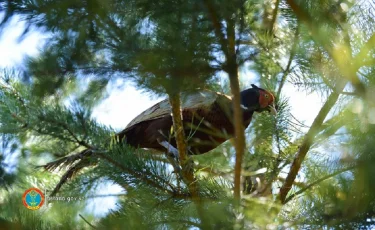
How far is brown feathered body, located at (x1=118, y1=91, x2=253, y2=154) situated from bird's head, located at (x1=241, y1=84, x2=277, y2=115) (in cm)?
7

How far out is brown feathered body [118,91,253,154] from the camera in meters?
3.94

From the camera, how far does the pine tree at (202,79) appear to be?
202 cm

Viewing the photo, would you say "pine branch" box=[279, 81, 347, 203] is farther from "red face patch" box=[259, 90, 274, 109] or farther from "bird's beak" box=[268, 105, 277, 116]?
"red face patch" box=[259, 90, 274, 109]

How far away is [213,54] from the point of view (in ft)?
6.70

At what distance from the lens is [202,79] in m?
2.07

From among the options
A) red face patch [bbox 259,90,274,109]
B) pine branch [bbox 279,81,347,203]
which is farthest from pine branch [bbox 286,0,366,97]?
red face patch [bbox 259,90,274,109]

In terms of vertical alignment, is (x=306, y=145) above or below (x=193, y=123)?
below

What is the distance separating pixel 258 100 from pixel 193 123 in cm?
42

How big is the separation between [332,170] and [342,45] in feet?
1.35

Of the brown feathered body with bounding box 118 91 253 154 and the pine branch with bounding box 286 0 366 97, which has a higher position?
the brown feathered body with bounding box 118 91 253 154

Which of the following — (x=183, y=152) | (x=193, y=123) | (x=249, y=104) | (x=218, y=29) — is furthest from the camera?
(x=249, y=104)

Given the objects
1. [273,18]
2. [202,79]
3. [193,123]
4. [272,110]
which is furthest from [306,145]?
[193,123]

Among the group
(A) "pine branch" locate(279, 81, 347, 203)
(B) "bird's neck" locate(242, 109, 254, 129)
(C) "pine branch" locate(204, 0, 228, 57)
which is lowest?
(A) "pine branch" locate(279, 81, 347, 203)

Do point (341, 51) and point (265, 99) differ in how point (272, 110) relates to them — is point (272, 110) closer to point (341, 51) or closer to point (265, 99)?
point (265, 99)
